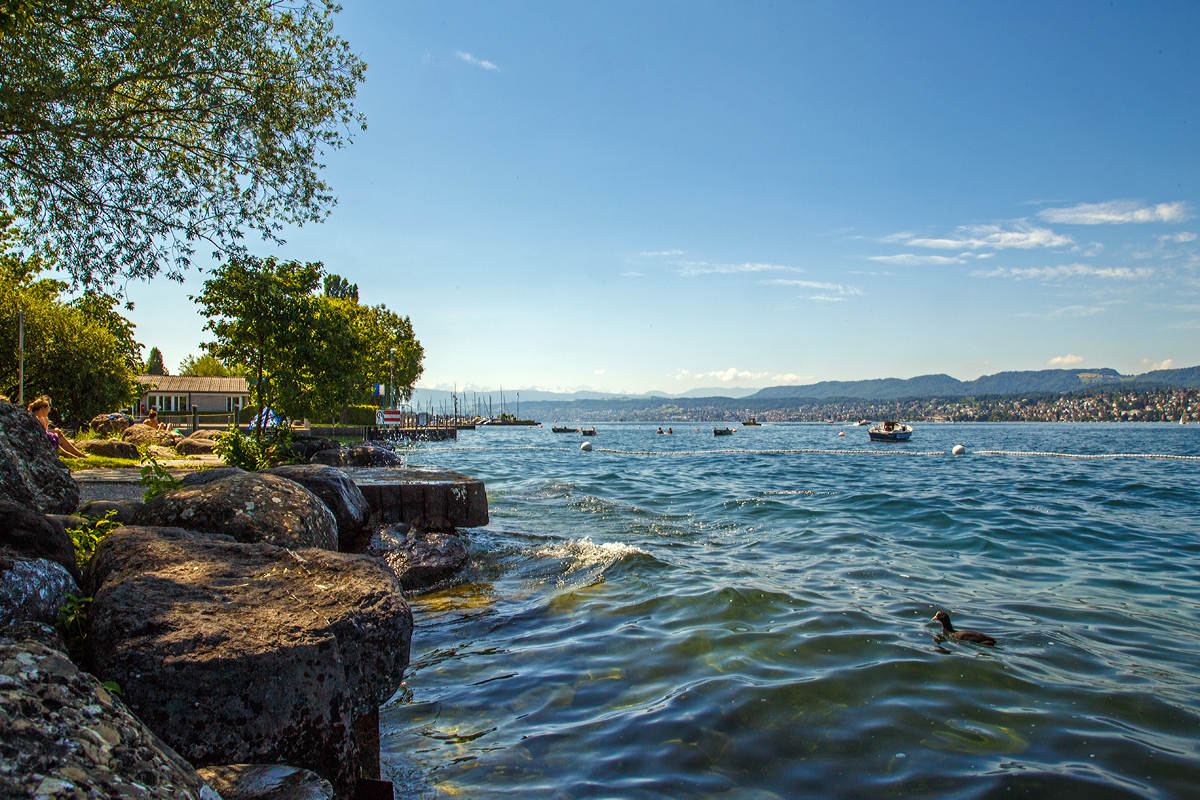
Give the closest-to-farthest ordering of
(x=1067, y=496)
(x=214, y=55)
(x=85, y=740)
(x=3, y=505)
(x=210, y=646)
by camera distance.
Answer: (x=85, y=740) < (x=210, y=646) < (x=3, y=505) < (x=214, y=55) < (x=1067, y=496)

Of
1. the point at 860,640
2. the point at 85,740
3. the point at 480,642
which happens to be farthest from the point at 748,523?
the point at 85,740

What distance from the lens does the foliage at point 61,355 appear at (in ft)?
87.0

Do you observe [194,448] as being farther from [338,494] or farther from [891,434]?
[891,434]

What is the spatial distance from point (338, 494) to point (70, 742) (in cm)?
615

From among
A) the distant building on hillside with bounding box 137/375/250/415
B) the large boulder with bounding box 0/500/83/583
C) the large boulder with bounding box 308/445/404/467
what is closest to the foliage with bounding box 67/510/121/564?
the large boulder with bounding box 0/500/83/583

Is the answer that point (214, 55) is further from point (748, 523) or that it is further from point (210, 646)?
point (748, 523)

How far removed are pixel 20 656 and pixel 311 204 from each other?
13.1 meters

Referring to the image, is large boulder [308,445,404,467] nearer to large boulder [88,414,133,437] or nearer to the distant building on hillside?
large boulder [88,414,133,437]

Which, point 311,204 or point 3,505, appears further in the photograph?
point 311,204

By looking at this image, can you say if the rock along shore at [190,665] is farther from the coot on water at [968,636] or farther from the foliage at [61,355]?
the foliage at [61,355]

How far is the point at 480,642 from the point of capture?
651 cm

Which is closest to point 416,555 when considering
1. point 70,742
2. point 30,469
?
point 30,469

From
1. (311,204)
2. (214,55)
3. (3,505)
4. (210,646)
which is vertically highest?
(214,55)

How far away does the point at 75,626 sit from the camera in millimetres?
3701
